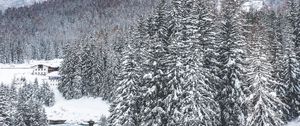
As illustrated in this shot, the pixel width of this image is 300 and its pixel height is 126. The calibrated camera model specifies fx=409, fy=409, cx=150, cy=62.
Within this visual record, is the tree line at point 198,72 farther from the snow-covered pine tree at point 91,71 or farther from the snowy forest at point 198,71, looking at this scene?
the snow-covered pine tree at point 91,71

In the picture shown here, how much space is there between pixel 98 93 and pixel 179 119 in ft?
241

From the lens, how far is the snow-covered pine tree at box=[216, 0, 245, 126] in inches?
1656

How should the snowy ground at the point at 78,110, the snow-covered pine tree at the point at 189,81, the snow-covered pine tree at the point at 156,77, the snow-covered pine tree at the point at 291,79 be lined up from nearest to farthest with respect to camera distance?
the snow-covered pine tree at the point at 189,81 → the snow-covered pine tree at the point at 156,77 → the snow-covered pine tree at the point at 291,79 → the snowy ground at the point at 78,110

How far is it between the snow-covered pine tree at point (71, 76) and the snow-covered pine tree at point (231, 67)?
A: 71.9 meters

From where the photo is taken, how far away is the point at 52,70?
6344 inches

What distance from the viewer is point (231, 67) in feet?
141

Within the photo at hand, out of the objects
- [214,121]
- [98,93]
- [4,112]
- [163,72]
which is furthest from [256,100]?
[98,93]

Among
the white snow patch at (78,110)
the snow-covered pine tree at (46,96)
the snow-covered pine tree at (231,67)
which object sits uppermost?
the snow-covered pine tree at (231,67)

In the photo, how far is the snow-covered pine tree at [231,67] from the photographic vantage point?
42.1 m

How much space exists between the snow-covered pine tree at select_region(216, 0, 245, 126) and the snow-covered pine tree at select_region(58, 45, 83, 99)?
71905 mm

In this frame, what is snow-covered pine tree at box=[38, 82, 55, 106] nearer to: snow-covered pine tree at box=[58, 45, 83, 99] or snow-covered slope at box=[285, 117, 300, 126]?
snow-covered pine tree at box=[58, 45, 83, 99]

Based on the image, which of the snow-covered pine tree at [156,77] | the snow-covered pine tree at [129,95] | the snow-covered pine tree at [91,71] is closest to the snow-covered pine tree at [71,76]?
the snow-covered pine tree at [91,71]

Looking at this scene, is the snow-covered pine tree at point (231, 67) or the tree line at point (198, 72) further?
the snow-covered pine tree at point (231, 67)

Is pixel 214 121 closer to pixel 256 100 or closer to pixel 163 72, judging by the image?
pixel 256 100
